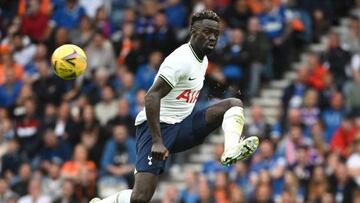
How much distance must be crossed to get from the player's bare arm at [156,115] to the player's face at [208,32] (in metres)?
0.71

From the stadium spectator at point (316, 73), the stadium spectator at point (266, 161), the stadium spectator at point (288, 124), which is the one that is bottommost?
the stadium spectator at point (266, 161)

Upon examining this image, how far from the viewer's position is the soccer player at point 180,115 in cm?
1257

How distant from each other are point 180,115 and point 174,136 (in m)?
0.27

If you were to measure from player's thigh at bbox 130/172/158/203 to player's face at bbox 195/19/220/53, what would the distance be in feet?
5.37

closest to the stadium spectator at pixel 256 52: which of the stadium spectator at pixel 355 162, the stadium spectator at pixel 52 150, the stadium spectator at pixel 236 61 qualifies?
the stadium spectator at pixel 236 61

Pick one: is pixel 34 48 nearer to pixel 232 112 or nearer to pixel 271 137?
pixel 271 137

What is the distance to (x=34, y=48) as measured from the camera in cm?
2367

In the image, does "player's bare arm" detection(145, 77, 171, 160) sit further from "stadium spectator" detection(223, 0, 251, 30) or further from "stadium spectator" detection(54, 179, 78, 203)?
"stadium spectator" detection(223, 0, 251, 30)

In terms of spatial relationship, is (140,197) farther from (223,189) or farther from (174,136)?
(223,189)

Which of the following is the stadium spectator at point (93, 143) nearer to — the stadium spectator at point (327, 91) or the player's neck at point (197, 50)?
the stadium spectator at point (327, 91)

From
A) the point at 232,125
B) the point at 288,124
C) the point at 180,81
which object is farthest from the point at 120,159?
the point at 232,125

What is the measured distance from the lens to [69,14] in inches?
947

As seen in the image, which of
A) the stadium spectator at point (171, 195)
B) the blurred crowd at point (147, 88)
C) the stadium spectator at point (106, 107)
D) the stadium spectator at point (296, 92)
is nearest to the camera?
the blurred crowd at point (147, 88)

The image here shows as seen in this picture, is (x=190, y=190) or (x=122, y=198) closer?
(x=122, y=198)
